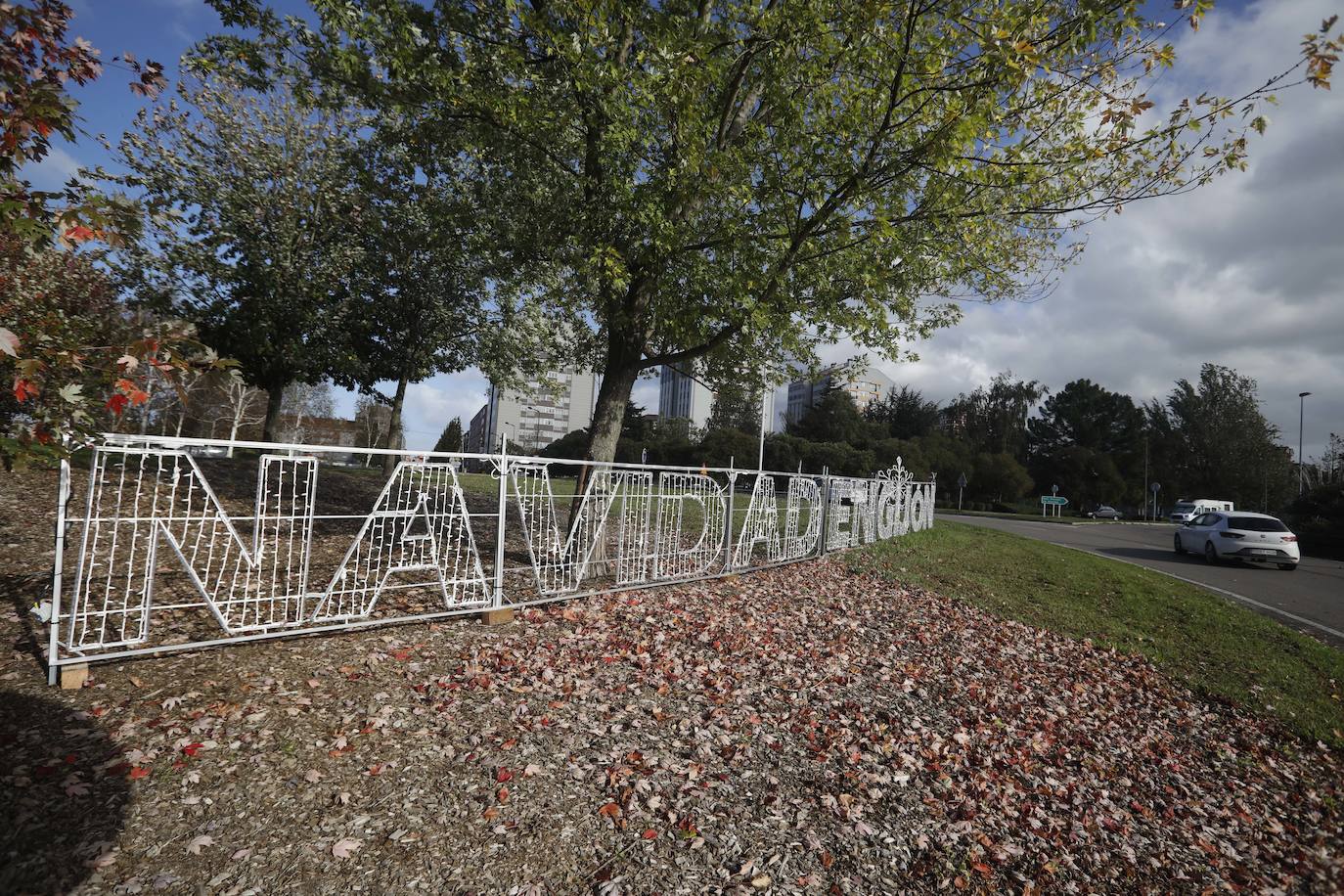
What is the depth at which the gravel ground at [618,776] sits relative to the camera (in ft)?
9.41

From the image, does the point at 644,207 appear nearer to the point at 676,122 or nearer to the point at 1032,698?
the point at 676,122

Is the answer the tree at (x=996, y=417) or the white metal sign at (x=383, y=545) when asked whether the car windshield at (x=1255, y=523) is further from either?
the tree at (x=996, y=417)

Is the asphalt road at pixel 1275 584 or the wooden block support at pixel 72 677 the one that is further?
the asphalt road at pixel 1275 584

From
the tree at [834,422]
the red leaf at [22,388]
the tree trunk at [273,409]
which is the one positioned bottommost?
the red leaf at [22,388]

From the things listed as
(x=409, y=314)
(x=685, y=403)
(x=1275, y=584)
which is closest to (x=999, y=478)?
(x=1275, y=584)

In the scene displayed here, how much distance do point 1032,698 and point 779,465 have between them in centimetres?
4828

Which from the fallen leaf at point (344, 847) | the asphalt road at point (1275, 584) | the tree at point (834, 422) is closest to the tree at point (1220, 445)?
the tree at point (834, 422)

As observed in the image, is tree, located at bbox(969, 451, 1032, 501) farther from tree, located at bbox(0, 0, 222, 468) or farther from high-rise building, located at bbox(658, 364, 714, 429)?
tree, located at bbox(0, 0, 222, 468)

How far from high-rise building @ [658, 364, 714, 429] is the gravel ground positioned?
204 ft

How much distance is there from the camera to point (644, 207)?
24.1ft

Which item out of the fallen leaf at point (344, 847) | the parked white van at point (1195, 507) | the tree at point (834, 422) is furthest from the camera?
the tree at point (834, 422)

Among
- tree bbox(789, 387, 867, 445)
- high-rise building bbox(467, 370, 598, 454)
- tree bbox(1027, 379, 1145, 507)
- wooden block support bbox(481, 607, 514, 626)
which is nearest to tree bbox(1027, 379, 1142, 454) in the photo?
tree bbox(1027, 379, 1145, 507)

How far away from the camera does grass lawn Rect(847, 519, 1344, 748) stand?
19.8 feet

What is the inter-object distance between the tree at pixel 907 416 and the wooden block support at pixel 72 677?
6749 cm
